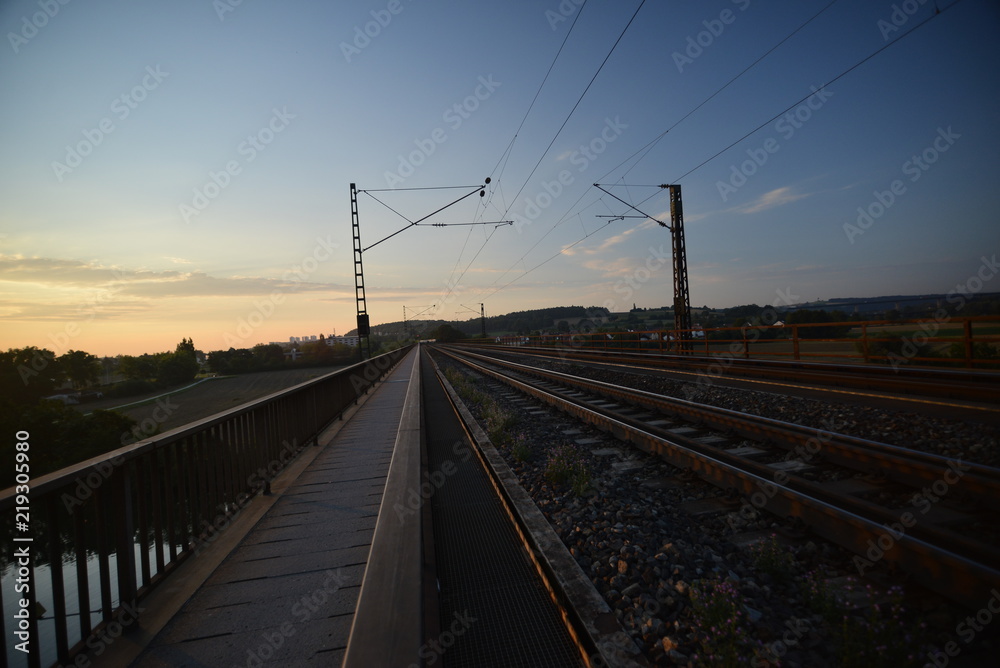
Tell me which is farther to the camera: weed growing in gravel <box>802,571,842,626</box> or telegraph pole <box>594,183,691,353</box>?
telegraph pole <box>594,183,691,353</box>

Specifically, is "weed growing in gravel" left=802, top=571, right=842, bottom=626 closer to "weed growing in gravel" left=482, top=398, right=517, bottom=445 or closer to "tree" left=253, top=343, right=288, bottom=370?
"weed growing in gravel" left=482, top=398, right=517, bottom=445

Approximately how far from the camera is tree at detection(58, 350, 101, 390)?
29.8ft

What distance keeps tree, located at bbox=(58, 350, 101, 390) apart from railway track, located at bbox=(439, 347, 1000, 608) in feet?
33.4

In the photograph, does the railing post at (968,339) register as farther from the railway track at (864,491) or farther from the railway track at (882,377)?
the railway track at (864,491)

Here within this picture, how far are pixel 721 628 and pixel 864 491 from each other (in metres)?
3.12

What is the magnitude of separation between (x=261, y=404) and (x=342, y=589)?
2.48 meters

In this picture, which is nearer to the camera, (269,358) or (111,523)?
(111,523)

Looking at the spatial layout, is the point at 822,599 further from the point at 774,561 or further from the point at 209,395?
the point at 209,395

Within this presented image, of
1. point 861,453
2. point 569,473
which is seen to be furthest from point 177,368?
point 861,453

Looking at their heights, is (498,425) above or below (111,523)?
below

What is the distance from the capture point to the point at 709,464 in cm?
500

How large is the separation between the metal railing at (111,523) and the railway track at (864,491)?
4.39 metres

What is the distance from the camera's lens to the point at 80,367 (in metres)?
9.85

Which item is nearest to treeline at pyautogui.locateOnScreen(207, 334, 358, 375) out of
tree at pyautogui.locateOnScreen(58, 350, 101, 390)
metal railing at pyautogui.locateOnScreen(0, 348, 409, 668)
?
tree at pyautogui.locateOnScreen(58, 350, 101, 390)
